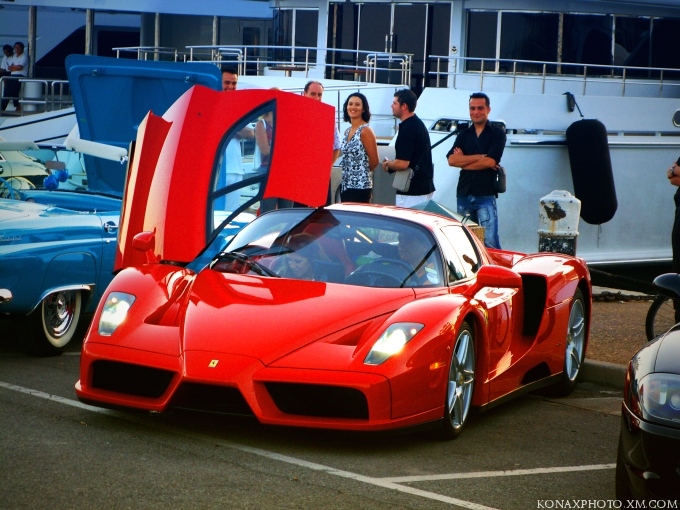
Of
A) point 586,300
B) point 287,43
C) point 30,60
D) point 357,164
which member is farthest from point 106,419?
point 30,60

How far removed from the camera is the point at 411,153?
37.8 feet

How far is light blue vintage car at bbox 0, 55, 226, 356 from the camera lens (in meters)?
8.21

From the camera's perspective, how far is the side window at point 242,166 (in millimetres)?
7539

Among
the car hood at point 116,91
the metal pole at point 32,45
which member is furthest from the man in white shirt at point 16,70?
the car hood at point 116,91

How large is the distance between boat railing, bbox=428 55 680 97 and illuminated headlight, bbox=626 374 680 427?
15.2 meters

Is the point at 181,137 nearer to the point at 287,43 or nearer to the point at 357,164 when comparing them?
the point at 357,164

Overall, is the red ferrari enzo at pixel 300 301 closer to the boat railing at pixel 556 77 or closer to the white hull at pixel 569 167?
the white hull at pixel 569 167

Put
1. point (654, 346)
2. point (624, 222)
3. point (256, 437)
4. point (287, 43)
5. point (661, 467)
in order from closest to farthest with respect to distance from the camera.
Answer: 1. point (661, 467)
2. point (654, 346)
3. point (256, 437)
4. point (624, 222)
5. point (287, 43)

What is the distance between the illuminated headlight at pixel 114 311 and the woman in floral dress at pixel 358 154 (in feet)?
17.3

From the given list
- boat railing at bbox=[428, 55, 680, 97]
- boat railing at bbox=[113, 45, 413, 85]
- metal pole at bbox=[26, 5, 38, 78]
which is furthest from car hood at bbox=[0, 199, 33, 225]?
metal pole at bbox=[26, 5, 38, 78]

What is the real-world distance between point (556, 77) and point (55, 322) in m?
13.7

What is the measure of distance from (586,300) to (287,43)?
18460 mm

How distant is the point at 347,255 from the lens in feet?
23.3

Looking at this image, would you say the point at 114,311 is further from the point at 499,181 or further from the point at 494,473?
the point at 499,181
